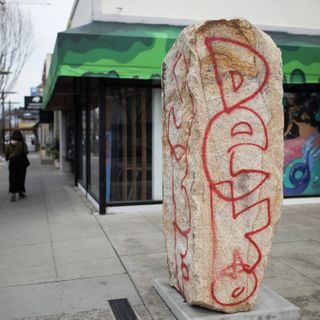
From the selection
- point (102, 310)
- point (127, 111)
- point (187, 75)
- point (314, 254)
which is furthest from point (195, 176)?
point (127, 111)

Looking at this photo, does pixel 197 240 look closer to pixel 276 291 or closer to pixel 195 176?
pixel 195 176

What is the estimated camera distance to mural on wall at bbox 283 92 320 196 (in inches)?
378

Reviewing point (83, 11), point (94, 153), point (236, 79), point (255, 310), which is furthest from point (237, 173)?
point (83, 11)

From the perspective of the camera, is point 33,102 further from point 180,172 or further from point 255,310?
point 255,310

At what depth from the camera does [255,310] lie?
3936 mm

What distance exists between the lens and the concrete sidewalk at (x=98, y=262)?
14.5 feet

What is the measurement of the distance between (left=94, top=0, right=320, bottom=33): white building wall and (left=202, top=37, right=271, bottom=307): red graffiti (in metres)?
5.65

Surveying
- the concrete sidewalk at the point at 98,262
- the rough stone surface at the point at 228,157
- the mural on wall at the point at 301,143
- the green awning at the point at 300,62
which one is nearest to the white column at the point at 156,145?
the concrete sidewalk at the point at 98,262

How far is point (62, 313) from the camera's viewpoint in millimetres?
4254

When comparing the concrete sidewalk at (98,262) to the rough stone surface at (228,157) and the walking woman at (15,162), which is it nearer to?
the rough stone surface at (228,157)

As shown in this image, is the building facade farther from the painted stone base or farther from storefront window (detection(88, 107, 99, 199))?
the painted stone base

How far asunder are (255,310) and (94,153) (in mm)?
6533

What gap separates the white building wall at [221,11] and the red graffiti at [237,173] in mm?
5646

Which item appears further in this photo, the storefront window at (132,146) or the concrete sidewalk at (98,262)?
the storefront window at (132,146)
